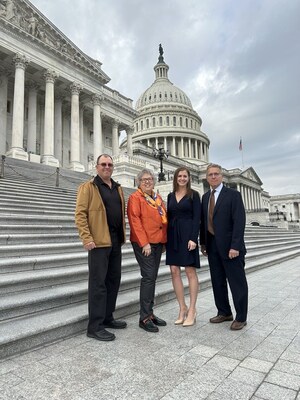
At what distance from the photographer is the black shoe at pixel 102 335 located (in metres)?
3.65

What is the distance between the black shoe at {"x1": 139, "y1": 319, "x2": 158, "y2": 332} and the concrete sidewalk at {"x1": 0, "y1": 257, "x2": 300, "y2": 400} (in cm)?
9

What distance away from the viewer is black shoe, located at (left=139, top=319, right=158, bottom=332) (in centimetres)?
397

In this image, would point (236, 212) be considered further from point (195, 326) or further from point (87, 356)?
point (87, 356)

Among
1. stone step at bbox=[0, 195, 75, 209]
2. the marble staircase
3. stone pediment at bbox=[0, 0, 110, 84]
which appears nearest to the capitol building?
stone pediment at bbox=[0, 0, 110, 84]

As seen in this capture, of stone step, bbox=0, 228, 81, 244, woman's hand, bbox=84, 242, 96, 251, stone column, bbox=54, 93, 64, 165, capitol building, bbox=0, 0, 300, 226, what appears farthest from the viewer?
stone column, bbox=54, 93, 64, 165

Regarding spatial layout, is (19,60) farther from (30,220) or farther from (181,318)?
(181,318)

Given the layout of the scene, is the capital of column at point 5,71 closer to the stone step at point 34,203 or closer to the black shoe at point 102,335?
the stone step at point 34,203

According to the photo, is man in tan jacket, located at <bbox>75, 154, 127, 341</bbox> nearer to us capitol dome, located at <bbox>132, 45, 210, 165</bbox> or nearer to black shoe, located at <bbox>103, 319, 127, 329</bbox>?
black shoe, located at <bbox>103, 319, 127, 329</bbox>

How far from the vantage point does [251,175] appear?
84562 mm

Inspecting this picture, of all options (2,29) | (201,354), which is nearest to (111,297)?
(201,354)

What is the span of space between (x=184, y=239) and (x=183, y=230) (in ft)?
0.44

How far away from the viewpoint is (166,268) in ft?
22.9

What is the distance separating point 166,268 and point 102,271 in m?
3.30

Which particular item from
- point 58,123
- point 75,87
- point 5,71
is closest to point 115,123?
point 58,123
